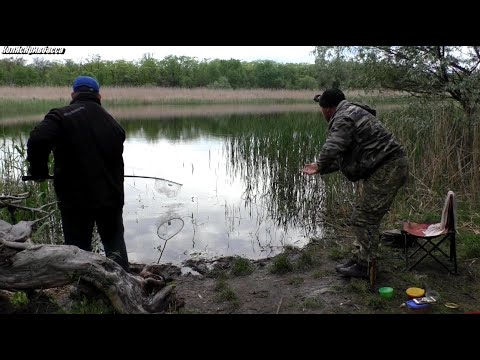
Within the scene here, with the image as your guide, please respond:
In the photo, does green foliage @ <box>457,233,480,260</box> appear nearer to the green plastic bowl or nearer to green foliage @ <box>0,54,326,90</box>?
the green plastic bowl

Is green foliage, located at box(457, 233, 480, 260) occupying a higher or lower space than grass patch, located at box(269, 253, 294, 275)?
higher

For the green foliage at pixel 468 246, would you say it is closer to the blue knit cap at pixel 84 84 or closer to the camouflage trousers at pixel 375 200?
the camouflage trousers at pixel 375 200

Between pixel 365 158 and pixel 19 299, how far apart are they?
2748 mm

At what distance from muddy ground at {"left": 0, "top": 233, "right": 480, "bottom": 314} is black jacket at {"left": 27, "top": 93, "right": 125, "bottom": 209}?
2.27 ft

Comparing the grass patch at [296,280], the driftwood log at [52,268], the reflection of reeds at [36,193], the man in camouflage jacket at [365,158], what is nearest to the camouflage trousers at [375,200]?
the man in camouflage jacket at [365,158]

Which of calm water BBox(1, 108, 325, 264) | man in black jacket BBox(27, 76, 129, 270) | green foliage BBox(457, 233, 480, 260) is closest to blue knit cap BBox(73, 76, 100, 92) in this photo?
man in black jacket BBox(27, 76, 129, 270)

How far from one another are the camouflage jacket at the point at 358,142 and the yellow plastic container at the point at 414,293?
3.15 ft

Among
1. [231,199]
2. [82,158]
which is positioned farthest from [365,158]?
[231,199]

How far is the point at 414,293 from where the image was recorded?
3.21 meters

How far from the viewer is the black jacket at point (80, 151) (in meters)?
2.95

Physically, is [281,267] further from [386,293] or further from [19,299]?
[19,299]

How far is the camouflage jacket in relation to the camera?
3354 mm

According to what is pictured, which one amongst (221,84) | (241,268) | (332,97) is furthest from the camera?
(221,84)
